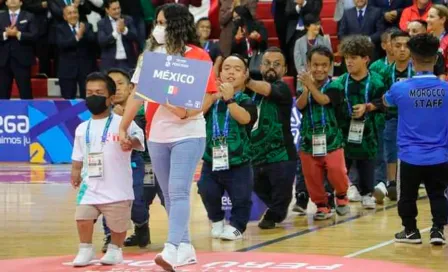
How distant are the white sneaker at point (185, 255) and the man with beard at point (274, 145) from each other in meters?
2.51

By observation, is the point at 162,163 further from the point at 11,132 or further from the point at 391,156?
the point at 11,132

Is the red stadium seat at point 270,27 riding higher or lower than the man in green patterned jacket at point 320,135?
higher

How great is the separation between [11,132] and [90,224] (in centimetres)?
922

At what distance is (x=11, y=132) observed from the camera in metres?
17.0

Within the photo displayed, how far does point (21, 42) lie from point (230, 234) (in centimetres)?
925

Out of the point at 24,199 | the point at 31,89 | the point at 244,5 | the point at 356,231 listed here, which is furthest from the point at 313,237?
the point at 31,89

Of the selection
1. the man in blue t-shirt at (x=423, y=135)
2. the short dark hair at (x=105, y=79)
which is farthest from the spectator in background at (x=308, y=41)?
the short dark hair at (x=105, y=79)

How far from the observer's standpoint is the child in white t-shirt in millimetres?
8070

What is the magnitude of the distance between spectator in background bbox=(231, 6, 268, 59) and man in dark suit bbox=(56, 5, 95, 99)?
2438mm

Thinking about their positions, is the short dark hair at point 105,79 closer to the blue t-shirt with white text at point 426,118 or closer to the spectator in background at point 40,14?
the blue t-shirt with white text at point 426,118

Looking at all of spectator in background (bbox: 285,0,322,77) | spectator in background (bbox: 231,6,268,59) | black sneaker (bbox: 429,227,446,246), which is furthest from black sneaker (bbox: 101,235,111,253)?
spectator in background (bbox: 285,0,322,77)

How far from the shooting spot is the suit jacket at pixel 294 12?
1694 centimetres

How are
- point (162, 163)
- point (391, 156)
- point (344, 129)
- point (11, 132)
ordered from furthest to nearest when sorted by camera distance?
point (11, 132) → point (391, 156) → point (344, 129) → point (162, 163)

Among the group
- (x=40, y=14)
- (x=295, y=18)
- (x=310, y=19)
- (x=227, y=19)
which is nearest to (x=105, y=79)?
(x=310, y=19)
